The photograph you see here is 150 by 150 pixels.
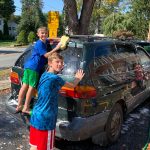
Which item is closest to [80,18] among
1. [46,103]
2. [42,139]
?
[46,103]

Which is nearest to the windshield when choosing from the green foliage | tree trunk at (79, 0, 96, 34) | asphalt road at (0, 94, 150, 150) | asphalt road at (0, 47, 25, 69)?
asphalt road at (0, 94, 150, 150)

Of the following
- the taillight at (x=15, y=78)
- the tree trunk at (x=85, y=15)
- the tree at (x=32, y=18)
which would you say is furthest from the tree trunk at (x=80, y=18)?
the tree at (x=32, y=18)

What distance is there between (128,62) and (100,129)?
1682 millimetres

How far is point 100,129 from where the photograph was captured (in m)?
5.12

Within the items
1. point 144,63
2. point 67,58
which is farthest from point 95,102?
point 144,63

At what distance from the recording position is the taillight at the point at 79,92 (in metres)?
4.74

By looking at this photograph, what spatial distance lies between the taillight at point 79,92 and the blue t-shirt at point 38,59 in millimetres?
693

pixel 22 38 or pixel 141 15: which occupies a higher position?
pixel 141 15

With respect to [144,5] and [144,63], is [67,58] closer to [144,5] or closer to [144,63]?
[144,63]

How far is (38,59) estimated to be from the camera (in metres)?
5.29

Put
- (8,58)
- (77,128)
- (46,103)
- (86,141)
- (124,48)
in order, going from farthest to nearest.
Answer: (8,58) → (124,48) → (86,141) → (77,128) → (46,103)

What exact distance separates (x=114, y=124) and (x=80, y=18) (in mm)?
7218

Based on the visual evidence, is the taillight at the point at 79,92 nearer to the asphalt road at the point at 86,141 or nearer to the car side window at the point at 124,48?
the asphalt road at the point at 86,141

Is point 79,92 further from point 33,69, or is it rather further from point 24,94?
point 24,94
